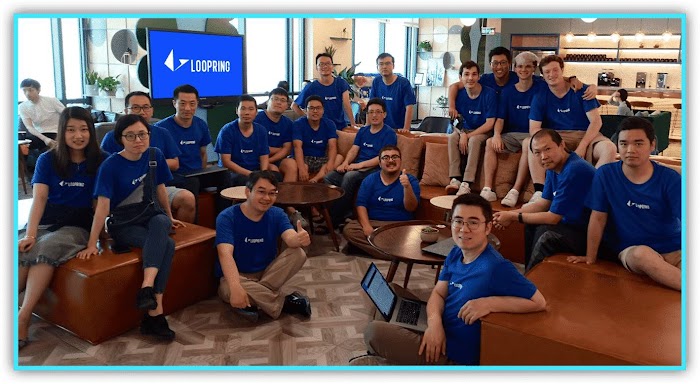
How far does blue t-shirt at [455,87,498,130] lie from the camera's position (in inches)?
186

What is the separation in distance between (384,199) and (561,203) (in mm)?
1359

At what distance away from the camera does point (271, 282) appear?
10.8 ft

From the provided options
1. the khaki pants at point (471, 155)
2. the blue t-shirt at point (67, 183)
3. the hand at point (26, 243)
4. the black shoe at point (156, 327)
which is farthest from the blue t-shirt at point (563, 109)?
the hand at point (26, 243)

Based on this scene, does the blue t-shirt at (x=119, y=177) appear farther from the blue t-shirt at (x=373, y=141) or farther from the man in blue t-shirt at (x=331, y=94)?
the man in blue t-shirt at (x=331, y=94)

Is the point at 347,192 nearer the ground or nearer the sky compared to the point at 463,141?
nearer the ground

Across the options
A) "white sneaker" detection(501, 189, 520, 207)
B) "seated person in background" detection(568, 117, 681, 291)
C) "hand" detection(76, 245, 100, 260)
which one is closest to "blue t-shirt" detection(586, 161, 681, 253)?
"seated person in background" detection(568, 117, 681, 291)

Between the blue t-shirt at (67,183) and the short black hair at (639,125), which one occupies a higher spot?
the short black hair at (639,125)

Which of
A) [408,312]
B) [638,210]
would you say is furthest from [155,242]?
[638,210]

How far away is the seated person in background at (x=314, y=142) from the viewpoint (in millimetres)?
5324

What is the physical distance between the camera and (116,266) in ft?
9.45

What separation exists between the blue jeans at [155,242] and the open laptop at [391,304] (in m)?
1.01

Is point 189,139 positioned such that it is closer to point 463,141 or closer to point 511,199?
point 463,141

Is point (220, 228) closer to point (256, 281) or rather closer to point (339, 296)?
point (256, 281)

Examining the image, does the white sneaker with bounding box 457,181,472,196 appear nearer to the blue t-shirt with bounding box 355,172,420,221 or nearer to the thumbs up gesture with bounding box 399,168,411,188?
the blue t-shirt with bounding box 355,172,420,221
